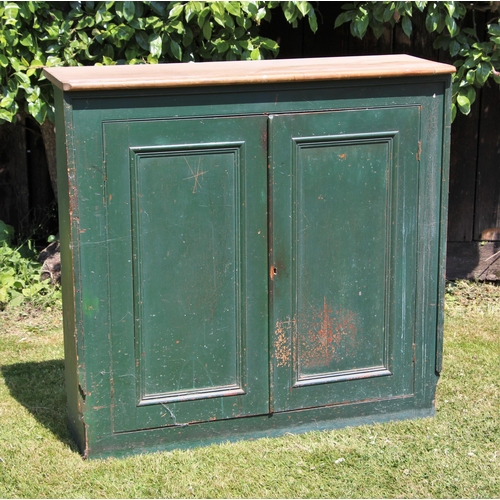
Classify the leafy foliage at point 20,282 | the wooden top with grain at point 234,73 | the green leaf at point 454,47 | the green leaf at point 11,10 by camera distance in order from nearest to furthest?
the wooden top with grain at point 234,73, the green leaf at point 11,10, the green leaf at point 454,47, the leafy foliage at point 20,282

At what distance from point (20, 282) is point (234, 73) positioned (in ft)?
9.20

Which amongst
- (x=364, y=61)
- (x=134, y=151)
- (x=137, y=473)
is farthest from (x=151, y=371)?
(x=364, y=61)

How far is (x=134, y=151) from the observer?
366 cm

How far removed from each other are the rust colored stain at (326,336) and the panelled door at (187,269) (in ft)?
0.69

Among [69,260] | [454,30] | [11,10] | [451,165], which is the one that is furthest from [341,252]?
[11,10]

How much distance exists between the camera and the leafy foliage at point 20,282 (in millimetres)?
5848

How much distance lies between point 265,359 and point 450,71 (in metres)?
1.54

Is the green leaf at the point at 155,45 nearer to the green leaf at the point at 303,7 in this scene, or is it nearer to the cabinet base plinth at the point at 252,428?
the green leaf at the point at 303,7

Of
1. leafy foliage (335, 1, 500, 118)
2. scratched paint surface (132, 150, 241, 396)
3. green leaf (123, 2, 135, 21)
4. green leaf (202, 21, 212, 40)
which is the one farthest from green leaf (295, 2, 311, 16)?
scratched paint surface (132, 150, 241, 396)

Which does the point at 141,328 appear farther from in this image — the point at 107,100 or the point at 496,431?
the point at 496,431

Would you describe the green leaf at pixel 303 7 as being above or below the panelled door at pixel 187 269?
above

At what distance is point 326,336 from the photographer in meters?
4.07

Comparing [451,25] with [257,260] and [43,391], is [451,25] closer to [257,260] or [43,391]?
[257,260]

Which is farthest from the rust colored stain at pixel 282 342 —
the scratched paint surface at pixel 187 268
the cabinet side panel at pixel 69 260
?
the cabinet side panel at pixel 69 260
